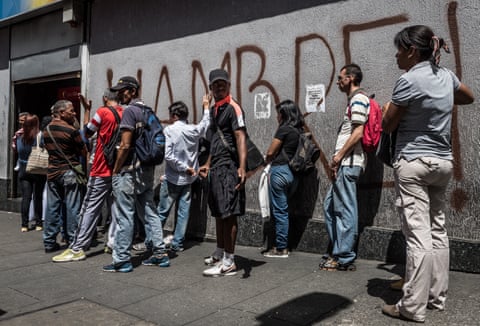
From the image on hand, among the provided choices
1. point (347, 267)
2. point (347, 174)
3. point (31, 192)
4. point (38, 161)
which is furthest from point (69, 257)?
point (347, 174)

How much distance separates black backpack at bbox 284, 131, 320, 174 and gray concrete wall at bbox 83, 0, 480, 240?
274 mm

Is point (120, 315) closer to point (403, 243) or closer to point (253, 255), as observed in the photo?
point (253, 255)

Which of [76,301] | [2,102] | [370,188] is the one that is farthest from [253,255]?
[2,102]

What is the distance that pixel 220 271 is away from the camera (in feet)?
14.4

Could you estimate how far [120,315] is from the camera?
137 inches

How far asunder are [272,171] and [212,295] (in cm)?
173

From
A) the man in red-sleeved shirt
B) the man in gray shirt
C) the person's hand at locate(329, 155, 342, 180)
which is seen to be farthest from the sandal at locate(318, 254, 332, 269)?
the man in red-sleeved shirt

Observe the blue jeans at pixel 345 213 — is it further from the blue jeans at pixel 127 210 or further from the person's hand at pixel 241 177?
the blue jeans at pixel 127 210

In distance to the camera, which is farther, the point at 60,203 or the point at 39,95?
the point at 39,95

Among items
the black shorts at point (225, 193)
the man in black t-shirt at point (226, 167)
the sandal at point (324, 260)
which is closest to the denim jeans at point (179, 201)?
the man in black t-shirt at point (226, 167)

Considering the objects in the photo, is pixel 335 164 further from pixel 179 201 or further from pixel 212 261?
pixel 179 201

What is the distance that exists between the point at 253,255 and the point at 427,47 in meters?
3.03

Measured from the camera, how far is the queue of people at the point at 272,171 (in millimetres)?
3125

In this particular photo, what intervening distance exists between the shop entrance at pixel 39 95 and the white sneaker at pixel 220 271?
Answer: 607 centimetres
